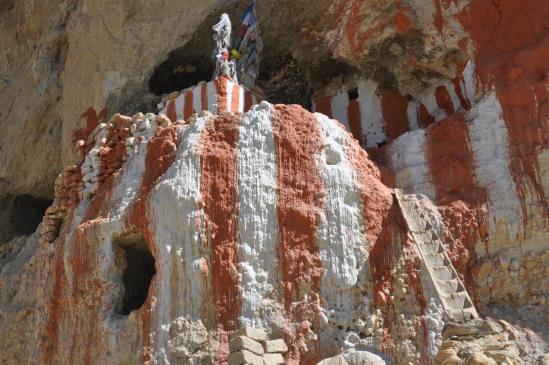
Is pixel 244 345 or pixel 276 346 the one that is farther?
pixel 276 346

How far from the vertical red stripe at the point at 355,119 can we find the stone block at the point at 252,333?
5.09m

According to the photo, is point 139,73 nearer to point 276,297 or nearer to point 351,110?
point 351,110

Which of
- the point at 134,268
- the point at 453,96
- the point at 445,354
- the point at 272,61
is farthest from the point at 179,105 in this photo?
the point at 445,354

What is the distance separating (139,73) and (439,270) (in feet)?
23.6

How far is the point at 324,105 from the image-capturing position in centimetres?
1417

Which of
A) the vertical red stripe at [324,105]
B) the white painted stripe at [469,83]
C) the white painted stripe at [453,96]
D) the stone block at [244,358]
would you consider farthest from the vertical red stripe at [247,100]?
the stone block at [244,358]

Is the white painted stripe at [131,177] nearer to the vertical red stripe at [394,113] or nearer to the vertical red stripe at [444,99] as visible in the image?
the vertical red stripe at [394,113]

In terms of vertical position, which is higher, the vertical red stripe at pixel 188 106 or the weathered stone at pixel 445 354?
the vertical red stripe at pixel 188 106

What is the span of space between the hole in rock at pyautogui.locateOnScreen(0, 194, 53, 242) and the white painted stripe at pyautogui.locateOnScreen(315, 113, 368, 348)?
859cm

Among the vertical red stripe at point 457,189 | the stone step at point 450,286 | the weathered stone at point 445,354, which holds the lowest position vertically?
the weathered stone at point 445,354

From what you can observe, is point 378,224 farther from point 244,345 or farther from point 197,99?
point 197,99

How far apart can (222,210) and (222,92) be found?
10.4 feet

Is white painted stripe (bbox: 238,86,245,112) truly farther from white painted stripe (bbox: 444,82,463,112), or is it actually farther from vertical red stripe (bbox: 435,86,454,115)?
white painted stripe (bbox: 444,82,463,112)

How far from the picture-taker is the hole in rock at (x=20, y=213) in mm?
16906
